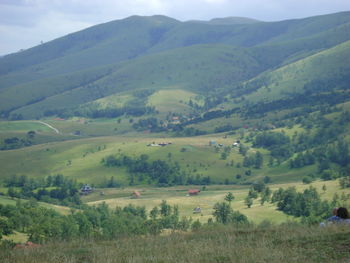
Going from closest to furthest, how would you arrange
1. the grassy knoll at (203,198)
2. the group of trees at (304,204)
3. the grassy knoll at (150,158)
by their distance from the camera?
the group of trees at (304,204) < the grassy knoll at (203,198) < the grassy knoll at (150,158)

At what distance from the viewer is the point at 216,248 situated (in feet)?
74.6

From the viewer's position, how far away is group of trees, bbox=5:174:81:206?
437ft

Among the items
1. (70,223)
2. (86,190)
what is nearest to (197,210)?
(70,223)

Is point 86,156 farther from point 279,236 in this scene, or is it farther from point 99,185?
point 279,236

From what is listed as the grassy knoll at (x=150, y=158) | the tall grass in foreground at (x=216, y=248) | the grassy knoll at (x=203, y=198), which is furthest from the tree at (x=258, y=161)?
the tall grass in foreground at (x=216, y=248)

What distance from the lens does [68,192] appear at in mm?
143375

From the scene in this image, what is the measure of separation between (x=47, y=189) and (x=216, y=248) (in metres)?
132

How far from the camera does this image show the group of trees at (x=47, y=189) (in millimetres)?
133250

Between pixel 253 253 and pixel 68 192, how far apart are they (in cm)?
12730

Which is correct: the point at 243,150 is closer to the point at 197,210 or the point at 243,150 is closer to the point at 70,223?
the point at 197,210

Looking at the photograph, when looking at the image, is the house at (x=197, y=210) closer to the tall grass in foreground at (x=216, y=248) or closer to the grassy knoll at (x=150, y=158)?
the grassy knoll at (x=150, y=158)

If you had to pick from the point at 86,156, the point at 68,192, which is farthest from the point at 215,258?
the point at 86,156

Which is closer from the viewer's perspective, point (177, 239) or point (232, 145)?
point (177, 239)

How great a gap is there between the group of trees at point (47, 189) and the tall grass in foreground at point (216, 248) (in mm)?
103597
